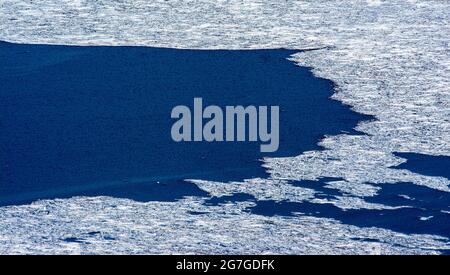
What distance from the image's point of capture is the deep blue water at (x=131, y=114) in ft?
14.7

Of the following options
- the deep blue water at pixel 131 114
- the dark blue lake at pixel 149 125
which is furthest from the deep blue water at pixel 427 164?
the deep blue water at pixel 131 114

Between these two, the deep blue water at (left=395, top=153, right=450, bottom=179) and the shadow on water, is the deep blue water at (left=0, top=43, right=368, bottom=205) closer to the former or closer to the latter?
the shadow on water

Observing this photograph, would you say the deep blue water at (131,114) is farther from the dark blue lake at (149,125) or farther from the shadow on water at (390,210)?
the shadow on water at (390,210)

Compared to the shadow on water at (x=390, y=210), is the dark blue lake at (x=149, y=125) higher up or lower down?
higher up

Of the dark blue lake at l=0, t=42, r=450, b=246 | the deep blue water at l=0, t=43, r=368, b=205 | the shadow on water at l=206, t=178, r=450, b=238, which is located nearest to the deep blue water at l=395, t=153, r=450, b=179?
the dark blue lake at l=0, t=42, r=450, b=246

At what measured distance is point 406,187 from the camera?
4316 mm

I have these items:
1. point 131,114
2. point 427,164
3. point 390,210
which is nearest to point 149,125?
point 131,114

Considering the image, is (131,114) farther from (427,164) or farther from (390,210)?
(390,210)

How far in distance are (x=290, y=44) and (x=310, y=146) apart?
2.11 meters

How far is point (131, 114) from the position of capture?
17.7ft

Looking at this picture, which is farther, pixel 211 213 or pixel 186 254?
pixel 211 213
